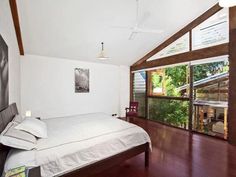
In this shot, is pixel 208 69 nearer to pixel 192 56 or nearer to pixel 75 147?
pixel 192 56

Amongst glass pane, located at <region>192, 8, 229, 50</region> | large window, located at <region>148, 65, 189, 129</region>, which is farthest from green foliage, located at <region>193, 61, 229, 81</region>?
glass pane, located at <region>192, 8, 229, 50</region>

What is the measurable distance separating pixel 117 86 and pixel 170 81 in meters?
2.23

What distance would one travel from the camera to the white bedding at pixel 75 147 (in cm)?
160

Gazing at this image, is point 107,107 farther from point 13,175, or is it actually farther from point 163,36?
point 13,175

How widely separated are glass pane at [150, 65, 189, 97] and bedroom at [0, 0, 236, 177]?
36 millimetres

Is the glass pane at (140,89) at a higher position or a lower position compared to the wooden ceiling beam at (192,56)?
lower

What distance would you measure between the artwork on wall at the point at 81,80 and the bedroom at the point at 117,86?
0.12 feet

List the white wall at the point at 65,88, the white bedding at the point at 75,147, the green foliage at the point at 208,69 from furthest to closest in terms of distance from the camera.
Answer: the white wall at the point at 65,88, the green foliage at the point at 208,69, the white bedding at the point at 75,147

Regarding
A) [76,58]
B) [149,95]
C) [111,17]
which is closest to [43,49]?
[76,58]

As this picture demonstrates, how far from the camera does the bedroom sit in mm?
2059

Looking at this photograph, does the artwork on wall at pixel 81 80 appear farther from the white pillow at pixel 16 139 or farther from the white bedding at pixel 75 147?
the white pillow at pixel 16 139

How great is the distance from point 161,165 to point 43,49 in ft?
13.8

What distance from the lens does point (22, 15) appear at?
311 centimetres

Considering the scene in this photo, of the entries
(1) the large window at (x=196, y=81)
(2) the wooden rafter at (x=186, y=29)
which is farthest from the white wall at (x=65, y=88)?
(1) the large window at (x=196, y=81)
